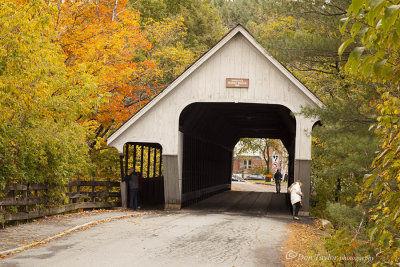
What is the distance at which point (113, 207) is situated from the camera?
65.1 feet

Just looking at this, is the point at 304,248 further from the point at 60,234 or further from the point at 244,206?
the point at 244,206

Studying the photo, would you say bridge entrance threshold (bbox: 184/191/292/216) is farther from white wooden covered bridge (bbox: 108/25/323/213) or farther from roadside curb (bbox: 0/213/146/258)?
roadside curb (bbox: 0/213/146/258)

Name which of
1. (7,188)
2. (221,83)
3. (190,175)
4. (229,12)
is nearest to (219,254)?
(7,188)

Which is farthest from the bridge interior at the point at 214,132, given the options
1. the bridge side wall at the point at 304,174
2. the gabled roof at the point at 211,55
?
the bridge side wall at the point at 304,174

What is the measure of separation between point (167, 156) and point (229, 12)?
66466 mm

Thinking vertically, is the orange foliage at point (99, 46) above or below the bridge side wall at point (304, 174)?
above

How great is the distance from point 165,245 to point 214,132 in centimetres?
1786

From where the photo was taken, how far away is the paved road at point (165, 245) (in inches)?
341

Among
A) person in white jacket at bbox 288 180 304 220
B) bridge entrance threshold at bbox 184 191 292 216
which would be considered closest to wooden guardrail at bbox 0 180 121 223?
bridge entrance threshold at bbox 184 191 292 216

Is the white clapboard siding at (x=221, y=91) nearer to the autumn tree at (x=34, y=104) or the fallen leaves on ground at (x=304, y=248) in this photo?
the autumn tree at (x=34, y=104)

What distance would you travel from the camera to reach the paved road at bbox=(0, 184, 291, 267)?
28.5 ft

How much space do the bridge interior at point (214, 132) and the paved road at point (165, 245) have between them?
259 inches

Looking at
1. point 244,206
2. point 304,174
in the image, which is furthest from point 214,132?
point 304,174

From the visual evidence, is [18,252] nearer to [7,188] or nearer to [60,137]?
[7,188]
